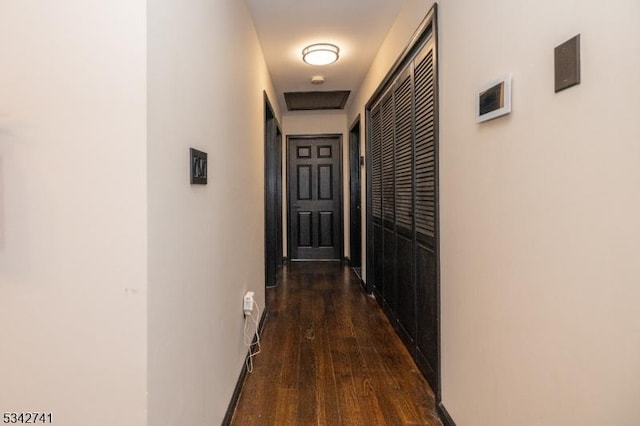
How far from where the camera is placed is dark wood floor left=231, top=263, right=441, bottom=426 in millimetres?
1785

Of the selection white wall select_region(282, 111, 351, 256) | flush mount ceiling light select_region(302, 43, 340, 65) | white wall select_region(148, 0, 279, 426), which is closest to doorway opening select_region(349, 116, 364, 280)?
white wall select_region(282, 111, 351, 256)

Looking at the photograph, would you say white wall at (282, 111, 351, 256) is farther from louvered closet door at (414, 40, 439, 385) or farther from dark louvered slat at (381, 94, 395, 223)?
louvered closet door at (414, 40, 439, 385)

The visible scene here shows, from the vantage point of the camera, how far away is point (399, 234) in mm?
2717

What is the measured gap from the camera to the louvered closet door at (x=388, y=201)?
290 cm

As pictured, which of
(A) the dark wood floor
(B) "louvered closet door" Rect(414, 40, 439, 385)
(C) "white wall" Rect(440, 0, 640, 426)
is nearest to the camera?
(C) "white wall" Rect(440, 0, 640, 426)

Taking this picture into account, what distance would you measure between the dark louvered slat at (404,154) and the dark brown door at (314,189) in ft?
9.60

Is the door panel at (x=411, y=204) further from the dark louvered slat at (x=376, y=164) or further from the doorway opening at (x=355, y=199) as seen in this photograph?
the doorway opening at (x=355, y=199)

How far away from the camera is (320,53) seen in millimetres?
3199

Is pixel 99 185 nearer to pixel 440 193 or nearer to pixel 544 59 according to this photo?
pixel 544 59

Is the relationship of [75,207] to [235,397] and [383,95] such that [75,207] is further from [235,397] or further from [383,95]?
[383,95]

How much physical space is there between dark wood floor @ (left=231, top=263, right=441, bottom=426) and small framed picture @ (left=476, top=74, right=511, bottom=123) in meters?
1.43

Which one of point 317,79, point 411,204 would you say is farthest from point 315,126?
point 411,204

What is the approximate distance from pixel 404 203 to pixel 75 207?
205cm

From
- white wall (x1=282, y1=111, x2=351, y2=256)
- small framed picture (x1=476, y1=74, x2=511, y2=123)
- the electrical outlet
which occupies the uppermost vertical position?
white wall (x1=282, y1=111, x2=351, y2=256)
